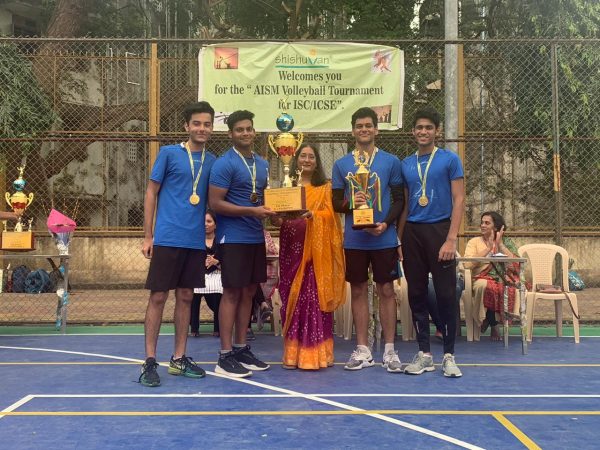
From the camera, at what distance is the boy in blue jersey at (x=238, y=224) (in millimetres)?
5012

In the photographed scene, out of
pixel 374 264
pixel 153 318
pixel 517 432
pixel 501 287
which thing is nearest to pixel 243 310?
pixel 153 318

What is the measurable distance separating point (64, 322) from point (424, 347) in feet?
13.2

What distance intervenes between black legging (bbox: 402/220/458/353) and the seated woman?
1521 millimetres

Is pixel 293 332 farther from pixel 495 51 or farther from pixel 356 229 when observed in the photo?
pixel 495 51

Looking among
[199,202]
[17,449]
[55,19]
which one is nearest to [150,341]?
[199,202]

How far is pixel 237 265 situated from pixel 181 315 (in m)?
0.55

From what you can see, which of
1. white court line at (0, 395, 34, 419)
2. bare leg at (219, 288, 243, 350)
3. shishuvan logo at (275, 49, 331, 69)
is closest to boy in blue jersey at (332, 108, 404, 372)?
bare leg at (219, 288, 243, 350)

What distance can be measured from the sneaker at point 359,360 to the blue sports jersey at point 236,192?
1.19 metres

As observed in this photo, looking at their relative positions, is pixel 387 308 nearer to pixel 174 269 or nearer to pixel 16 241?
pixel 174 269

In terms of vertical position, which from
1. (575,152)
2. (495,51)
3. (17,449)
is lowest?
(17,449)

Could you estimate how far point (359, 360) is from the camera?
5.34m

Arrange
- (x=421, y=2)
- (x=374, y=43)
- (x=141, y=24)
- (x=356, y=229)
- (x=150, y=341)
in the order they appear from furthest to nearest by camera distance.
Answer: (x=141, y=24)
(x=421, y=2)
(x=374, y=43)
(x=356, y=229)
(x=150, y=341)

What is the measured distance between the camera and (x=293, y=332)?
539cm

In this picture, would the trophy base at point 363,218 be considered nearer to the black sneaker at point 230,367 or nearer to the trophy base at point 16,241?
the black sneaker at point 230,367
